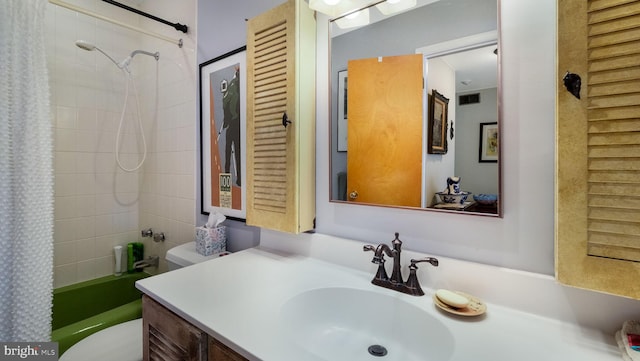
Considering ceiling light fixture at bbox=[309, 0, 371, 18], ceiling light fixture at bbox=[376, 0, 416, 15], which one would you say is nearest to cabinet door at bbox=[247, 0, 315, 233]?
ceiling light fixture at bbox=[309, 0, 371, 18]

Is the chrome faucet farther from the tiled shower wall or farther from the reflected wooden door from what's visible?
the tiled shower wall

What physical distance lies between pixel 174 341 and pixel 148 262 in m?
1.46

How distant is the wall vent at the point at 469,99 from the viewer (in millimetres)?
804

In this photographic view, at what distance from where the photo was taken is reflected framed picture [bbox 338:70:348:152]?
1.09m

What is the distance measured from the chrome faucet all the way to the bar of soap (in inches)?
3.1

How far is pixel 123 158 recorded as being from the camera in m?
2.12

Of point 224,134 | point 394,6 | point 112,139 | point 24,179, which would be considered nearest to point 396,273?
point 394,6

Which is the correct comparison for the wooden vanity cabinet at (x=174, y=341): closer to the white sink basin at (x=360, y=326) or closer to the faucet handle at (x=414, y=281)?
the white sink basin at (x=360, y=326)

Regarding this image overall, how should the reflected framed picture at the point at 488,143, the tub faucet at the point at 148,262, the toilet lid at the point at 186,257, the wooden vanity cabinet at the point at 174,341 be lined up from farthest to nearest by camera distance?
the tub faucet at the point at 148,262
the toilet lid at the point at 186,257
the reflected framed picture at the point at 488,143
the wooden vanity cabinet at the point at 174,341

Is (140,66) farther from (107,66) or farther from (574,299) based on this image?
(574,299)

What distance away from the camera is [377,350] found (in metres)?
0.77

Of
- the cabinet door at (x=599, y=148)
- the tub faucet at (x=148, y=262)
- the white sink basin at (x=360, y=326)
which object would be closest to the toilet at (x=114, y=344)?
the tub faucet at (x=148, y=262)

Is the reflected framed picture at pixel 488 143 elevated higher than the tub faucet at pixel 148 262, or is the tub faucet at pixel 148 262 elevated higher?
Result: the reflected framed picture at pixel 488 143

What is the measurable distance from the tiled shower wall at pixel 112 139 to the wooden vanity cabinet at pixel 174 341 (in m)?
0.96
